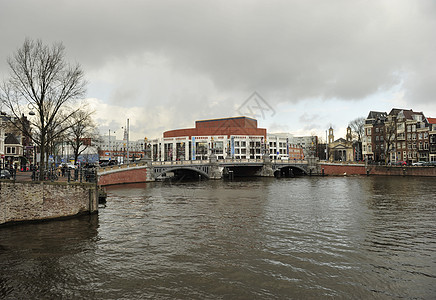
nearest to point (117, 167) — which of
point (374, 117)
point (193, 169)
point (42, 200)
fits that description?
point (193, 169)

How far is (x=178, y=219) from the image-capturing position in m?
20.5

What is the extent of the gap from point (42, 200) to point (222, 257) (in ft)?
39.3

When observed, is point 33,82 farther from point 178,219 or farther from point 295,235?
point 295,235

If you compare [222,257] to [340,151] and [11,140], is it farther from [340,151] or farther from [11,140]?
[340,151]

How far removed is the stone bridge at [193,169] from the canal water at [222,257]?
27.5 meters

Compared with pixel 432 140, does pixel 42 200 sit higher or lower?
lower

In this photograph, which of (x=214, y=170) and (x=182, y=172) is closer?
(x=214, y=170)

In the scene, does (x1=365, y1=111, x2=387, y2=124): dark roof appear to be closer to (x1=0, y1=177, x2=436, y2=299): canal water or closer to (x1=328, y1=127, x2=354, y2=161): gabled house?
(x1=328, y1=127, x2=354, y2=161): gabled house

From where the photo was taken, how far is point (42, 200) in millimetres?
17812

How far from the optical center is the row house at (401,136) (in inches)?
3088

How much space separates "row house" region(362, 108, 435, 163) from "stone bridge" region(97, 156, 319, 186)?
23.2 m

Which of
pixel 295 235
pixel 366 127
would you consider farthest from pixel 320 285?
pixel 366 127

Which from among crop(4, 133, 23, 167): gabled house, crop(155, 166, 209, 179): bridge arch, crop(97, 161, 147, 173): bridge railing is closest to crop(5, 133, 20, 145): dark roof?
crop(4, 133, 23, 167): gabled house

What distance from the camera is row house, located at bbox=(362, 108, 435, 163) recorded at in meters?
78.4
